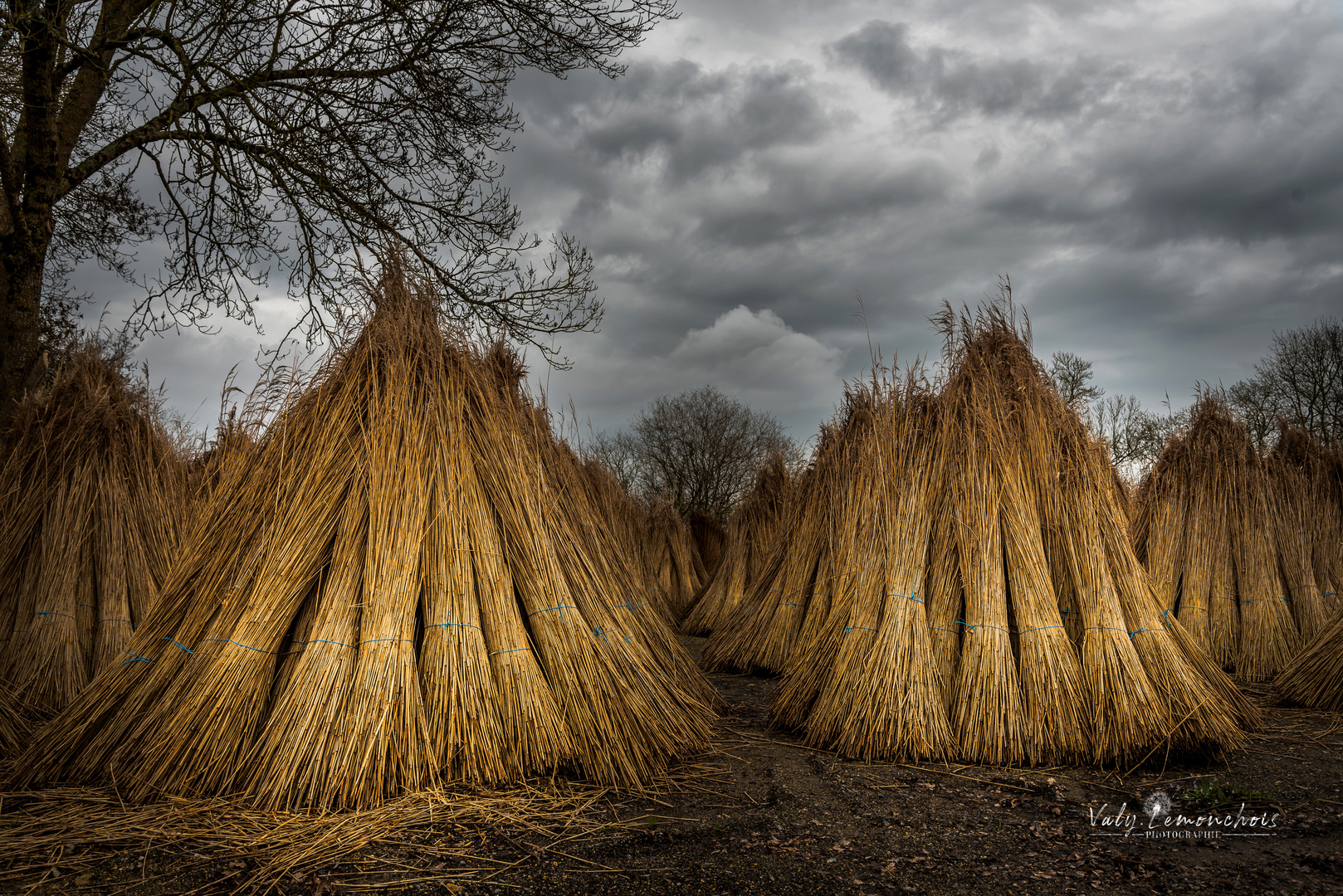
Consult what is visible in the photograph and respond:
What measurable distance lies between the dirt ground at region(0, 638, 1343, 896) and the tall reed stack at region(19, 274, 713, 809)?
1.07ft

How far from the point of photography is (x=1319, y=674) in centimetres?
461

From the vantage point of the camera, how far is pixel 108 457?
5.00 metres

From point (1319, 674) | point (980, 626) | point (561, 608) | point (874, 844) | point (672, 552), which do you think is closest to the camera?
point (874, 844)

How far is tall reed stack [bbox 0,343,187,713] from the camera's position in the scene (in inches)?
174

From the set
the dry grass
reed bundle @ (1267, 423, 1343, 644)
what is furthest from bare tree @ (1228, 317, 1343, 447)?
the dry grass

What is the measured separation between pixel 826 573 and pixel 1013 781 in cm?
263

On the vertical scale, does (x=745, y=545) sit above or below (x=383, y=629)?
above

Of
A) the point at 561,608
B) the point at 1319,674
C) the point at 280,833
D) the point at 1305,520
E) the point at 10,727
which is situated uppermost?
the point at 1305,520

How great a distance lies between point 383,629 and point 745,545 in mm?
7721

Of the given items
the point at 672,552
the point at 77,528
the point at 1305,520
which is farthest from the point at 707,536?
the point at 77,528

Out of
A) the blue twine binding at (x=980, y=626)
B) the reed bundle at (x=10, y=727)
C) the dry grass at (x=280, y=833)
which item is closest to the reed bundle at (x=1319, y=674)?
the blue twine binding at (x=980, y=626)

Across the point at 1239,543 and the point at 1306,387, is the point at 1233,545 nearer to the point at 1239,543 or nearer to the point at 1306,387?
the point at 1239,543

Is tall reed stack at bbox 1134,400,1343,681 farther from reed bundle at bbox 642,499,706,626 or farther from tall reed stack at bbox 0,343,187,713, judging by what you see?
reed bundle at bbox 642,499,706,626

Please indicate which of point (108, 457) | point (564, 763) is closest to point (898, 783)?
point (564, 763)
